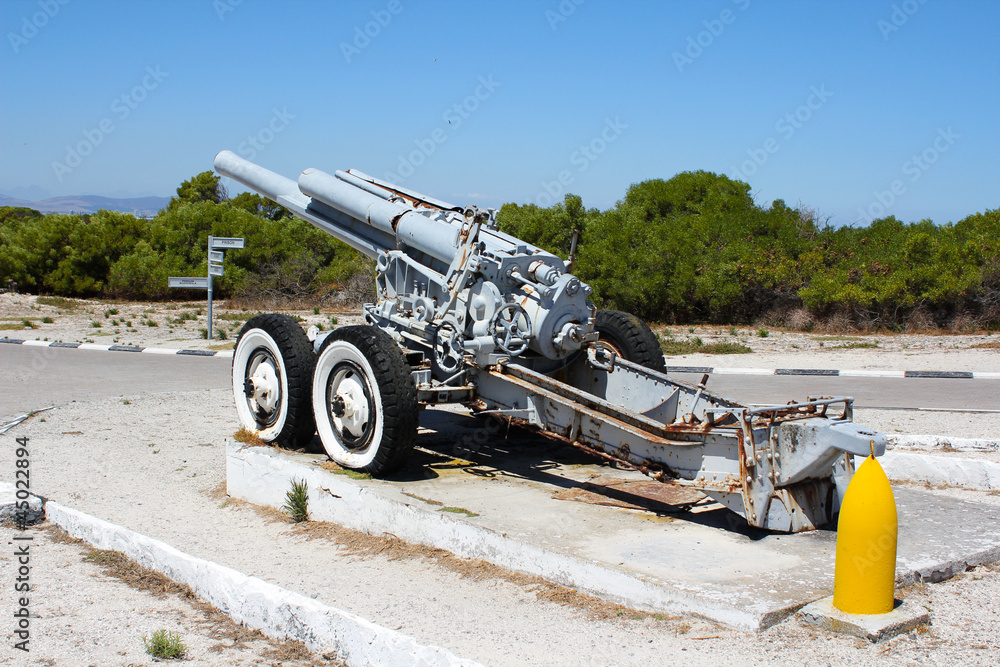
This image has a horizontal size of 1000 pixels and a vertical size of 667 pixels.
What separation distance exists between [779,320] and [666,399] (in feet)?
56.2

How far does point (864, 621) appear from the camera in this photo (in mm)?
3895

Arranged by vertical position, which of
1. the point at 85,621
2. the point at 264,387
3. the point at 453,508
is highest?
the point at 264,387

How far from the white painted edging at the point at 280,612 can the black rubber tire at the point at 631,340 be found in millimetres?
3633

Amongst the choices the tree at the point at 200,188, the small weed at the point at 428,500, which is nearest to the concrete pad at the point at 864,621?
the small weed at the point at 428,500

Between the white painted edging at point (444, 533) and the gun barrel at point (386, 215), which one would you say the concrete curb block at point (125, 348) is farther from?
the white painted edging at point (444, 533)

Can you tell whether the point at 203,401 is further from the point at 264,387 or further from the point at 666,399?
the point at 666,399

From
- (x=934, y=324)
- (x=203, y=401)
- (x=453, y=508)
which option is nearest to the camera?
(x=453, y=508)

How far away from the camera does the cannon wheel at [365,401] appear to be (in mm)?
5980

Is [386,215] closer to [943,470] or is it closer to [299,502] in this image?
[299,502]

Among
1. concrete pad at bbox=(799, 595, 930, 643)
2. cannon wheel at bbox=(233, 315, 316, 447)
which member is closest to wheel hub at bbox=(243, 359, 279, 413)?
cannon wheel at bbox=(233, 315, 316, 447)

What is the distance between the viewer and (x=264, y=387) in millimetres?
7262

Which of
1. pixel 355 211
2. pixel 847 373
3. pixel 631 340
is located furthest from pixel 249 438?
pixel 847 373

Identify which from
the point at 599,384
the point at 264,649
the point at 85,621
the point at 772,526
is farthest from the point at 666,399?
the point at 85,621

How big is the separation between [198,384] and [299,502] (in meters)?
7.16
